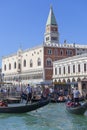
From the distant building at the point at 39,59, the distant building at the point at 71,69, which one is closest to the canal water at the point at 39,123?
the distant building at the point at 71,69

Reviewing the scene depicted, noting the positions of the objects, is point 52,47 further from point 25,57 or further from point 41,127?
point 41,127

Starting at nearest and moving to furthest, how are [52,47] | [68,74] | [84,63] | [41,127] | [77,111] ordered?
[41,127] < [77,111] < [84,63] < [68,74] < [52,47]

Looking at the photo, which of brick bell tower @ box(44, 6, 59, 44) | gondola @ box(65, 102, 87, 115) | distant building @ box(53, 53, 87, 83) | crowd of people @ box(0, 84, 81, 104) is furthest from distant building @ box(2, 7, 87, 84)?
gondola @ box(65, 102, 87, 115)

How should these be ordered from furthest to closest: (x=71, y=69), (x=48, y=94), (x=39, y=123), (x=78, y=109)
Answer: (x=71, y=69)
(x=48, y=94)
(x=78, y=109)
(x=39, y=123)

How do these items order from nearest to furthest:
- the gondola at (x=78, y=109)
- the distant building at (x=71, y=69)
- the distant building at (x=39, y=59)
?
the gondola at (x=78, y=109) → the distant building at (x=71, y=69) → the distant building at (x=39, y=59)

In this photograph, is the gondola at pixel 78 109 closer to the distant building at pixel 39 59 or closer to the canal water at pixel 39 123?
the canal water at pixel 39 123

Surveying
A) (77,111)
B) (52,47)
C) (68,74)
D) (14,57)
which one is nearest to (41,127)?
(77,111)

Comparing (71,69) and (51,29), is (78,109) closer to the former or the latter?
(71,69)

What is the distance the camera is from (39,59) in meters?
53.4

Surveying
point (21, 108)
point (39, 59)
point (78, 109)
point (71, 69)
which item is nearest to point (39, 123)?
point (78, 109)

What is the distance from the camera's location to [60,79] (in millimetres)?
47844

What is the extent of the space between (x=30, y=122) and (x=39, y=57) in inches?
1574

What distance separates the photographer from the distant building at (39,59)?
5191cm

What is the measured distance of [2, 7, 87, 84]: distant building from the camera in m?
51.9
